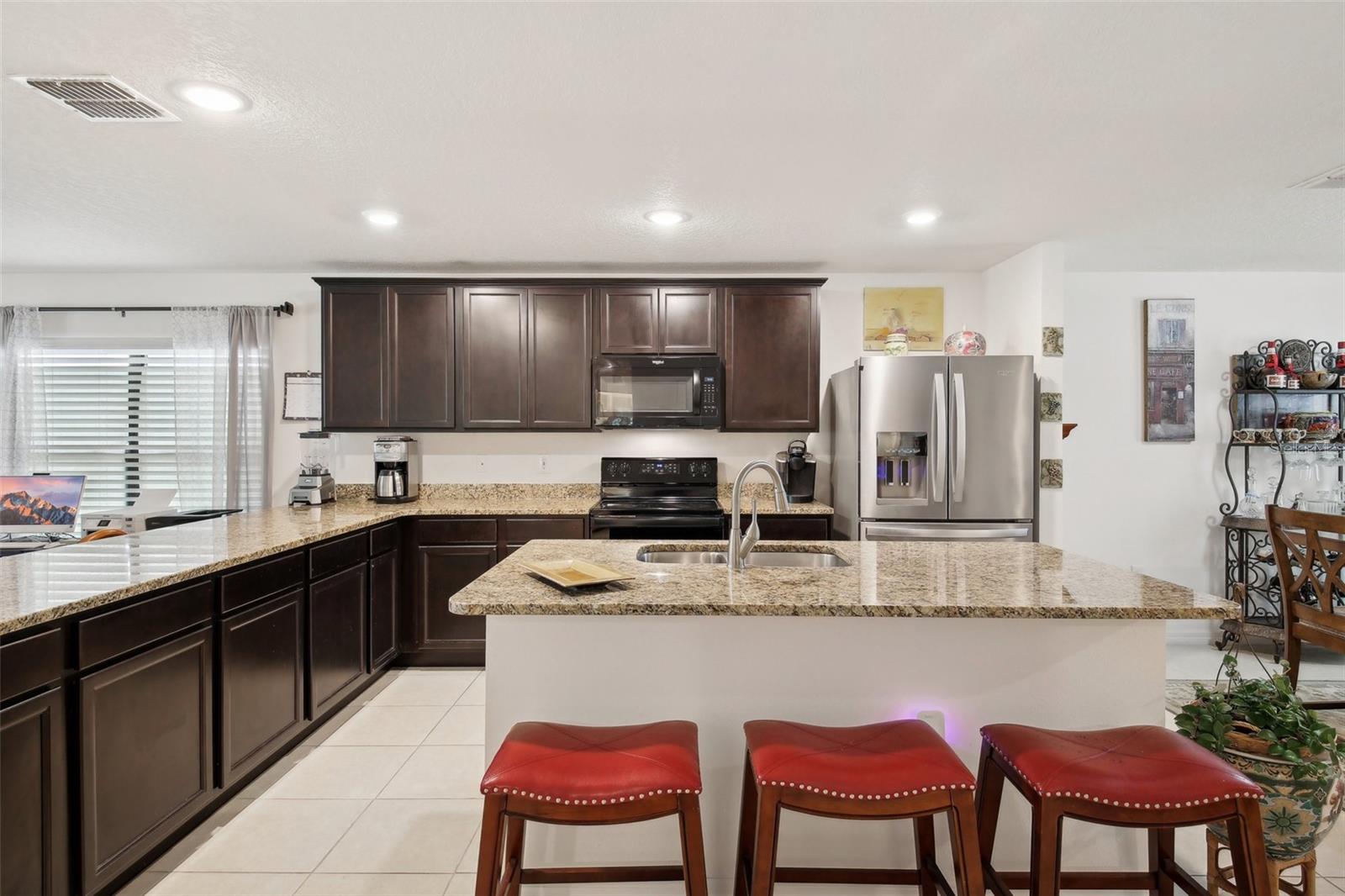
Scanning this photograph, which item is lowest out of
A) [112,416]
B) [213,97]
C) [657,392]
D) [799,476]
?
[799,476]

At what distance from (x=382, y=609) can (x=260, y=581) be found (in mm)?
1148

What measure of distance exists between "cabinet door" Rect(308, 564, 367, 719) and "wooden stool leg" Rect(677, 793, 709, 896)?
219 cm

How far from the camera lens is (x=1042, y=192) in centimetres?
286

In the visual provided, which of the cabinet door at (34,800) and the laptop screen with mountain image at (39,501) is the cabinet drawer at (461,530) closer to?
the laptop screen with mountain image at (39,501)

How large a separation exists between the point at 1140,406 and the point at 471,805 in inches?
177

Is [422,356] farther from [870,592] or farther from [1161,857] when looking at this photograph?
[1161,857]

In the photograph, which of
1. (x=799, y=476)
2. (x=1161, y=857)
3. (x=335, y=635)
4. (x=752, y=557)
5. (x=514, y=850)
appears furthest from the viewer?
(x=799, y=476)

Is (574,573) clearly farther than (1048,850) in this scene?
Yes

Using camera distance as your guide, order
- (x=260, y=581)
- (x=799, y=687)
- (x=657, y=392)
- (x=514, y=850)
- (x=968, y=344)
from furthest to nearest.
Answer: (x=657, y=392) → (x=968, y=344) → (x=260, y=581) → (x=799, y=687) → (x=514, y=850)

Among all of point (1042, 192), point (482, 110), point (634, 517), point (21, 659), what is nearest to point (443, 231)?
point (482, 110)

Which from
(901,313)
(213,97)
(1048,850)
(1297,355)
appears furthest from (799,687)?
(1297,355)

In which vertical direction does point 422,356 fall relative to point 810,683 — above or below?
above

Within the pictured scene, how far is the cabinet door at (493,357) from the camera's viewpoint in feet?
13.3

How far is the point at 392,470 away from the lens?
4062mm
